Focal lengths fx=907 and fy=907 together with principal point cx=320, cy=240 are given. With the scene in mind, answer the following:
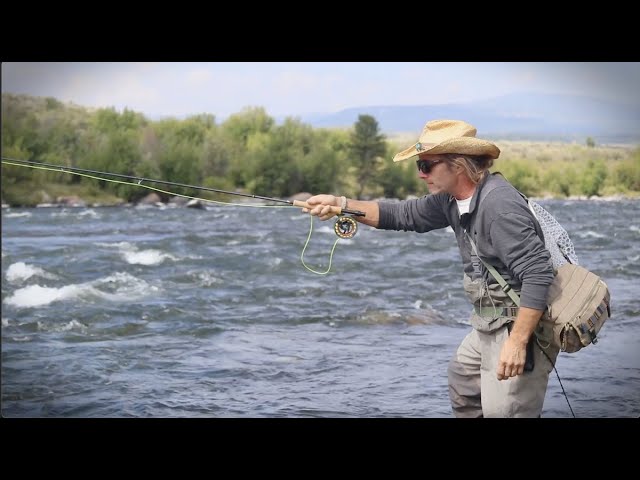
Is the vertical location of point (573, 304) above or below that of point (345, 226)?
below

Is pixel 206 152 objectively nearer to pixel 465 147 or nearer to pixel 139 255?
pixel 139 255

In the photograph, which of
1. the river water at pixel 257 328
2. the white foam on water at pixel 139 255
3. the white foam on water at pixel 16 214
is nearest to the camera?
the river water at pixel 257 328

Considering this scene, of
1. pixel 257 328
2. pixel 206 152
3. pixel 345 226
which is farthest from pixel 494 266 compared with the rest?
pixel 206 152

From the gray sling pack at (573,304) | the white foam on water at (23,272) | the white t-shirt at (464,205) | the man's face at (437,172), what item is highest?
the man's face at (437,172)

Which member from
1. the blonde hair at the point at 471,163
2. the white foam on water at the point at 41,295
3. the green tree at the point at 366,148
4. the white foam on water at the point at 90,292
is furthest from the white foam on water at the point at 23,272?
the green tree at the point at 366,148

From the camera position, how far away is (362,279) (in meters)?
15.8

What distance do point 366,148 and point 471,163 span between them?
163 ft

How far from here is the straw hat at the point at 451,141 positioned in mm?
3082

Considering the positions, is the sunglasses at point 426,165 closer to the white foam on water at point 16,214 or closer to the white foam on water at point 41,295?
the white foam on water at point 41,295

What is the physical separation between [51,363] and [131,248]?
1273cm

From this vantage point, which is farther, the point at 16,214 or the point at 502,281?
the point at 16,214

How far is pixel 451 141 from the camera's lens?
308 cm

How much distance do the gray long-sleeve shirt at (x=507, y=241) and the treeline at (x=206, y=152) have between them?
112ft

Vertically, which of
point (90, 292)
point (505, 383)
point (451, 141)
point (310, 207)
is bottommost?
point (90, 292)
